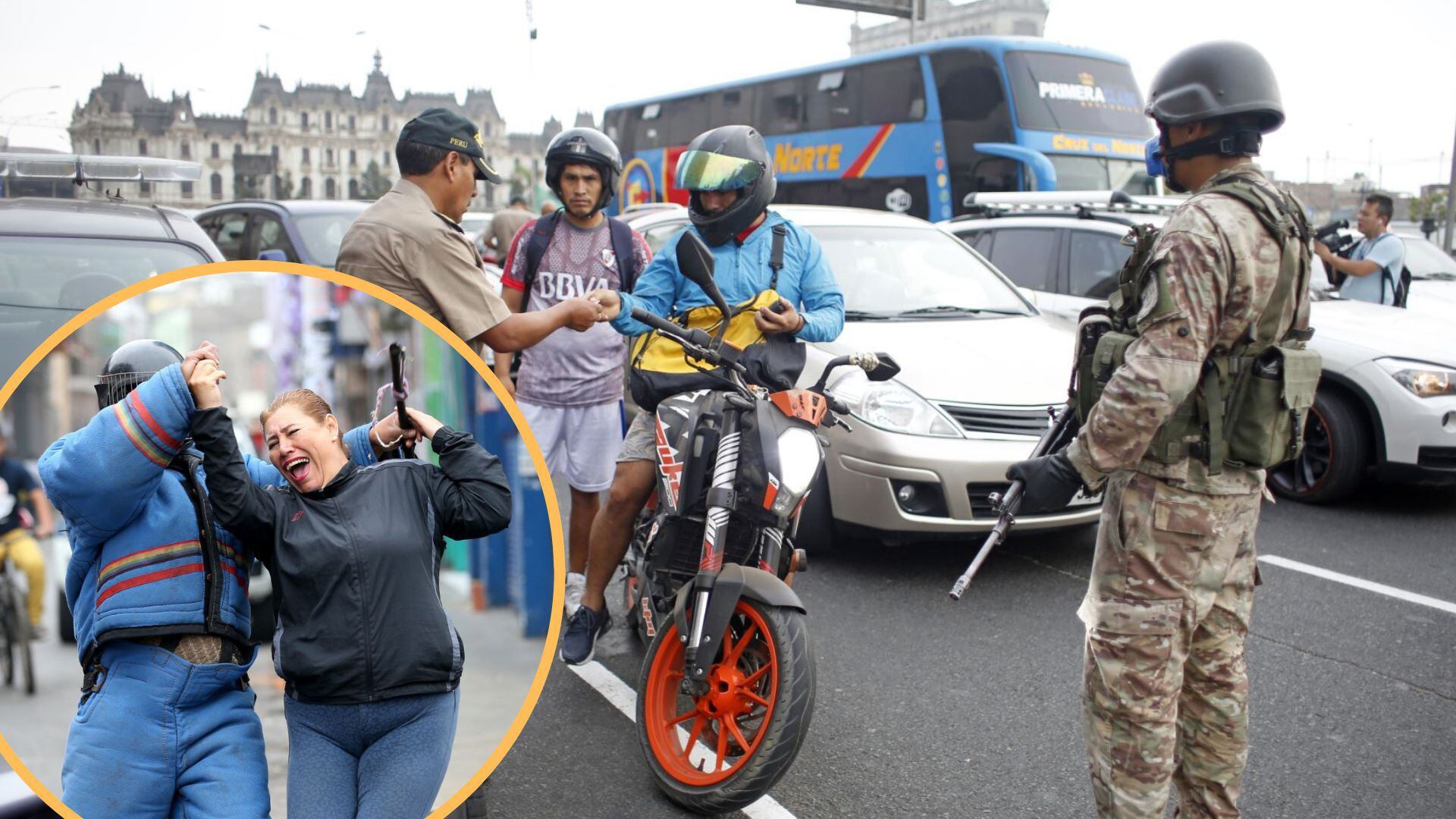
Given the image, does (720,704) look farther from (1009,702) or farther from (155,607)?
(155,607)

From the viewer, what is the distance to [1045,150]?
46.5ft

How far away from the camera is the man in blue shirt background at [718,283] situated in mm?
3527

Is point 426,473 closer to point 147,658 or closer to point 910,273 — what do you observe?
point 147,658

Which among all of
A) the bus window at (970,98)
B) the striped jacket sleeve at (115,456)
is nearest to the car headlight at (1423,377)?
the striped jacket sleeve at (115,456)

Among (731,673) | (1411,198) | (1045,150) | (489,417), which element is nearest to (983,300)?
(731,673)

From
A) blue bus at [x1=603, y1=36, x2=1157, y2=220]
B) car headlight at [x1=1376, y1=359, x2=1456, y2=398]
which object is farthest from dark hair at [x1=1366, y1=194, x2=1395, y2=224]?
blue bus at [x1=603, y1=36, x2=1157, y2=220]

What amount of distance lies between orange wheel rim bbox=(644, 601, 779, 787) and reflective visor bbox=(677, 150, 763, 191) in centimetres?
130

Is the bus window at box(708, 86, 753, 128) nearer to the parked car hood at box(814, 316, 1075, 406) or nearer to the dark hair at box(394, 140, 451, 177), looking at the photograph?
the parked car hood at box(814, 316, 1075, 406)

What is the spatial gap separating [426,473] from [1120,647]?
160cm

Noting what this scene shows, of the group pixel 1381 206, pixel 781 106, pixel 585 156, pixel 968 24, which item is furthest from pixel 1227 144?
pixel 968 24

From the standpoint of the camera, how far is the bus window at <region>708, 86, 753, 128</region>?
1856 centimetres

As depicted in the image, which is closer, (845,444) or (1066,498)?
(1066,498)

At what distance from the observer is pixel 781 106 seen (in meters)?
17.8

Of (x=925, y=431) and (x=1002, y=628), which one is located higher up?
(x=925, y=431)
